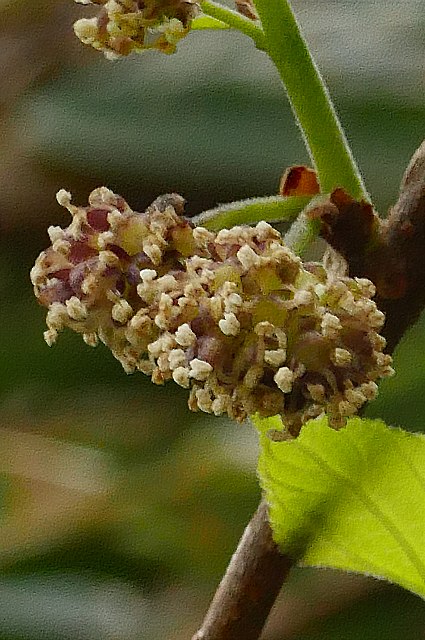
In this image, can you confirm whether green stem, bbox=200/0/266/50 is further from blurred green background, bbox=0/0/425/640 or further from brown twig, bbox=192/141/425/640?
blurred green background, bbox=0/0/425/640

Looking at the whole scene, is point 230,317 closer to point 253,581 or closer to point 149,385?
point 253,581

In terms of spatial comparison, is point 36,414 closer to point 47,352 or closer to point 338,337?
point 47,352

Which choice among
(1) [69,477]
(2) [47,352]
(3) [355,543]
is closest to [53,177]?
(2) [47,352]

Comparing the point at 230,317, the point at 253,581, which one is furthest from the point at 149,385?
the point at 230,317

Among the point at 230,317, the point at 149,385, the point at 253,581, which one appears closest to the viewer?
the point at 230,317

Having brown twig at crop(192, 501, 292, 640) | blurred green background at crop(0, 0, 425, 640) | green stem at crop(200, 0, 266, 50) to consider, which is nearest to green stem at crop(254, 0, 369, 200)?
green stem at crop(200, 0, 266, 50)

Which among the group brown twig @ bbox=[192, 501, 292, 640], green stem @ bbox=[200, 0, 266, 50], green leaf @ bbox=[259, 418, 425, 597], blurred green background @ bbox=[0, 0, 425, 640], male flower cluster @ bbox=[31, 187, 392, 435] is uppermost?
green stem @ bbox=[200, 0, 266, 50]

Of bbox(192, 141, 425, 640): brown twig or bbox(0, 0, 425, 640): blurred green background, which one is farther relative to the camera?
bbox(0, 0, 425, 640): blurred green background
